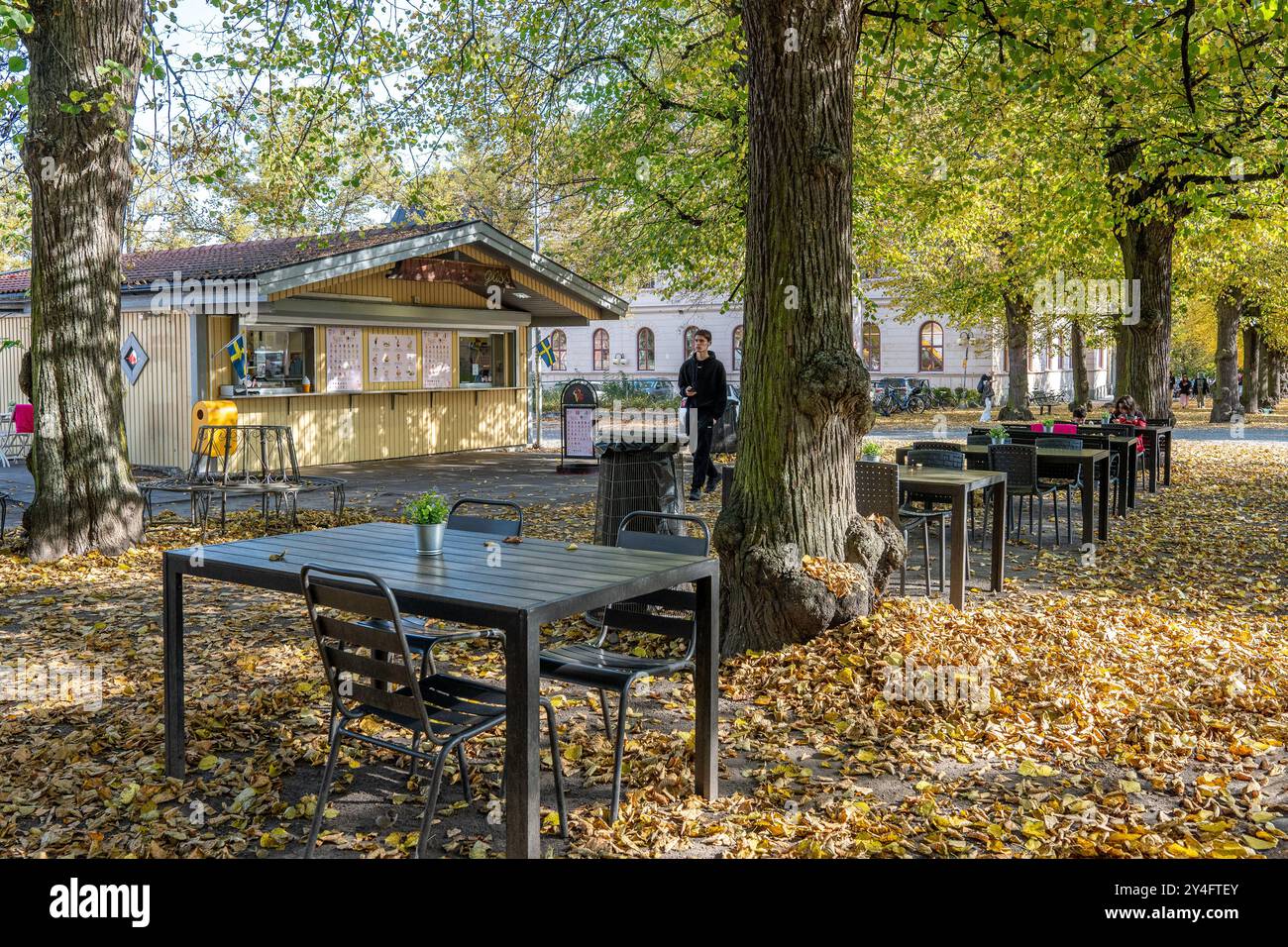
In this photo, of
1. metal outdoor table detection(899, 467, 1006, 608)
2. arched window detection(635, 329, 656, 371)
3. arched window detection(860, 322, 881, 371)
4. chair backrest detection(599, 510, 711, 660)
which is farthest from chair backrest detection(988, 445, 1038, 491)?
arched window detection(635, 329, 656, 371)

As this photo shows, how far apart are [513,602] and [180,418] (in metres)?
13.7

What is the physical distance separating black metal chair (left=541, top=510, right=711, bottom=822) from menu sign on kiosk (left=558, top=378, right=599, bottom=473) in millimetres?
12203

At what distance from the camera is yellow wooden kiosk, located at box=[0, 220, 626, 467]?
15367 millimetres

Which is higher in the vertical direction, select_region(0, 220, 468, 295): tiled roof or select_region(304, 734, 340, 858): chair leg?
select_region(0, 220, 468, 295): tiled roof

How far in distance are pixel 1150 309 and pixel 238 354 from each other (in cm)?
1296

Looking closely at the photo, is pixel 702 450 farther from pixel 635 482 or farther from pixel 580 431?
pixel 635 482

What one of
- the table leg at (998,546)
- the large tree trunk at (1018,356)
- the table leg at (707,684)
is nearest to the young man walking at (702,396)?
the table leg at (998,546)

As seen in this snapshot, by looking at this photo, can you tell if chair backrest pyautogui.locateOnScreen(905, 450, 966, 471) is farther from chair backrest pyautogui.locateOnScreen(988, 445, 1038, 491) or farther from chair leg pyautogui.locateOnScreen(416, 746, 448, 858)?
chair leg pyautogui.locateOnScreen(416, 746, 448, 858)

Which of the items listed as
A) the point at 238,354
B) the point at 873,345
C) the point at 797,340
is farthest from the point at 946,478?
the point at 873,345

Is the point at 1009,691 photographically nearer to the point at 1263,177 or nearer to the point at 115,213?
the point at 115,213

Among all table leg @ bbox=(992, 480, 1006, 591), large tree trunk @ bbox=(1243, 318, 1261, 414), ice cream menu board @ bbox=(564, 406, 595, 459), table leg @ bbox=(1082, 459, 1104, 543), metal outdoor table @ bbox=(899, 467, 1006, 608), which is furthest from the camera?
large tree trunk @ bbox=(1243, 318, 1261, 414)

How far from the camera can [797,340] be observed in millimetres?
5941

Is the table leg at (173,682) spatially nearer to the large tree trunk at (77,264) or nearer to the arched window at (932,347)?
the large tree trunk at (77,264)

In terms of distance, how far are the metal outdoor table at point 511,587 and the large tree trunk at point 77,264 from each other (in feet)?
17.0
